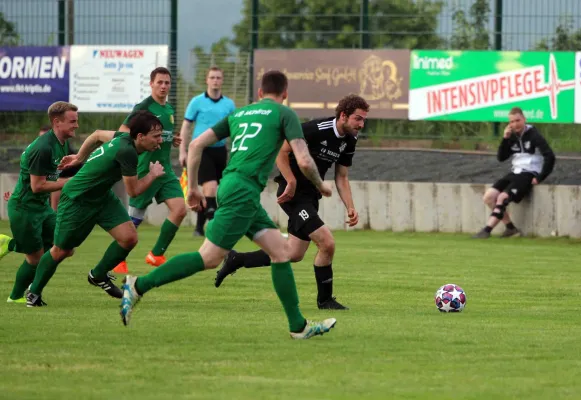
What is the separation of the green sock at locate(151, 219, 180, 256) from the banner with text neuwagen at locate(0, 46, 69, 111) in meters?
11.2

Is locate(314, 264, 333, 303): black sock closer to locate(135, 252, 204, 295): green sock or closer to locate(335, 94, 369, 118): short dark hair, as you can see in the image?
locate(335, 94, 369, 118): short dark hair

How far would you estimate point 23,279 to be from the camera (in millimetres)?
11344

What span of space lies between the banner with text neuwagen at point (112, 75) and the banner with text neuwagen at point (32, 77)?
0.29m

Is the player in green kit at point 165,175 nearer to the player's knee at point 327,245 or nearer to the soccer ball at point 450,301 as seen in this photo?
the player's knee at point 327,245

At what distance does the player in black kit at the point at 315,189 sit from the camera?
36.1 ft

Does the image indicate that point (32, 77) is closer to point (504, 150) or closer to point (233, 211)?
point (504, 150)

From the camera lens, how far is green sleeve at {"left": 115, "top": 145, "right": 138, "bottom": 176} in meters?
10.3

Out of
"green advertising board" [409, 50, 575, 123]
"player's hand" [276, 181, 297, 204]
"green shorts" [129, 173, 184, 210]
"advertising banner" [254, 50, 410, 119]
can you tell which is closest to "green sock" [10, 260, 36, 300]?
"player's hand" [276, 181, 297, 204]

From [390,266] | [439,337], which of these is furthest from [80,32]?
[439,337]

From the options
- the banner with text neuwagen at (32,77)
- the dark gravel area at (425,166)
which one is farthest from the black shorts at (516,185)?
the banner with text neuwagen at (32,77)

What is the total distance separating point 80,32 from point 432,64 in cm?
671

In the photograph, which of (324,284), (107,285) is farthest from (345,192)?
(107,285)

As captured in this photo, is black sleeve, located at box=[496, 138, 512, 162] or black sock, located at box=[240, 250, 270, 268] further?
black sleeve, located at box=[496, 138, 512, 162]

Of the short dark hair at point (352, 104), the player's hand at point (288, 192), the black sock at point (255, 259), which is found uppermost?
the short dark hair at point (352, 104)
